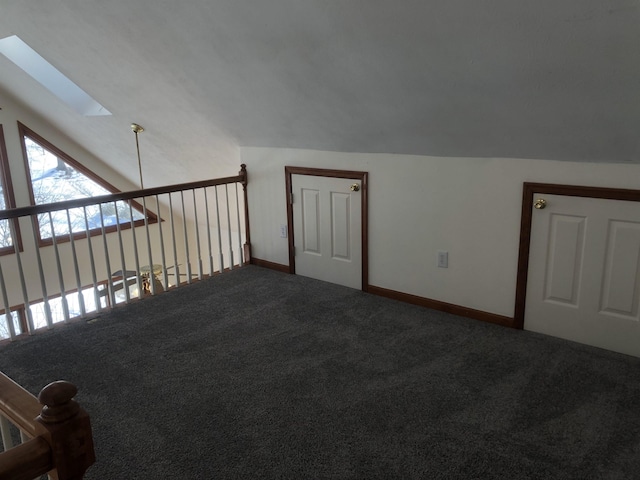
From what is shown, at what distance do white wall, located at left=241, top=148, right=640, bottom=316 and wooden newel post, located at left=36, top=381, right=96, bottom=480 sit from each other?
2.74 meters

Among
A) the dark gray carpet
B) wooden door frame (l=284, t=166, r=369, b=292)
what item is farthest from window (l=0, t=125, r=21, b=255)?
wooden door frame (l=284, t=166, r=369, b=292)

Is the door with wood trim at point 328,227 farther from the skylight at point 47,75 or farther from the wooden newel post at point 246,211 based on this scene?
the skylight at point 47,75

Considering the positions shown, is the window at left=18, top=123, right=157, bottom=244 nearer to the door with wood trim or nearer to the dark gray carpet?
the door with wood trim

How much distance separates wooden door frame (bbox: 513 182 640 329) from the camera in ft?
8.87

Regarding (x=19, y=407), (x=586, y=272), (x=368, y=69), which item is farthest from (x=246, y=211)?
(x=19, y=407)

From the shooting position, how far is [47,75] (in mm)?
5047

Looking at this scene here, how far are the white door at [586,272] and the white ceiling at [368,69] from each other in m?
0.32

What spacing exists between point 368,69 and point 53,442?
236 centimetres

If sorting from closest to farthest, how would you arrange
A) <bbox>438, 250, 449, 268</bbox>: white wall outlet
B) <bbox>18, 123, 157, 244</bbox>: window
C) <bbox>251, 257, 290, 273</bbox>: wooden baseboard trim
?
<bbox>438, 250, 449, 268</bbox>: white wall outlet < <bbox>251, 257, 290, 273</bbox>: wooden baseboard trim < <bbox>18, 123, 157, 244</bbox>: window

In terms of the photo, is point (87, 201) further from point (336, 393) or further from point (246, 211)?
point (336, 393)

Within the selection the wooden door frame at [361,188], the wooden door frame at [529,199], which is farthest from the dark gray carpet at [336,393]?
the wooden door frame at [361,188]

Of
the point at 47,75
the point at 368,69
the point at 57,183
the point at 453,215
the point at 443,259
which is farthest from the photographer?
the point at 57,183

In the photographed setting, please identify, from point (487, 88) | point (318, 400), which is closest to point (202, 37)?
point (487, 88)

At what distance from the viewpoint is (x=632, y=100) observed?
2.24 metres
